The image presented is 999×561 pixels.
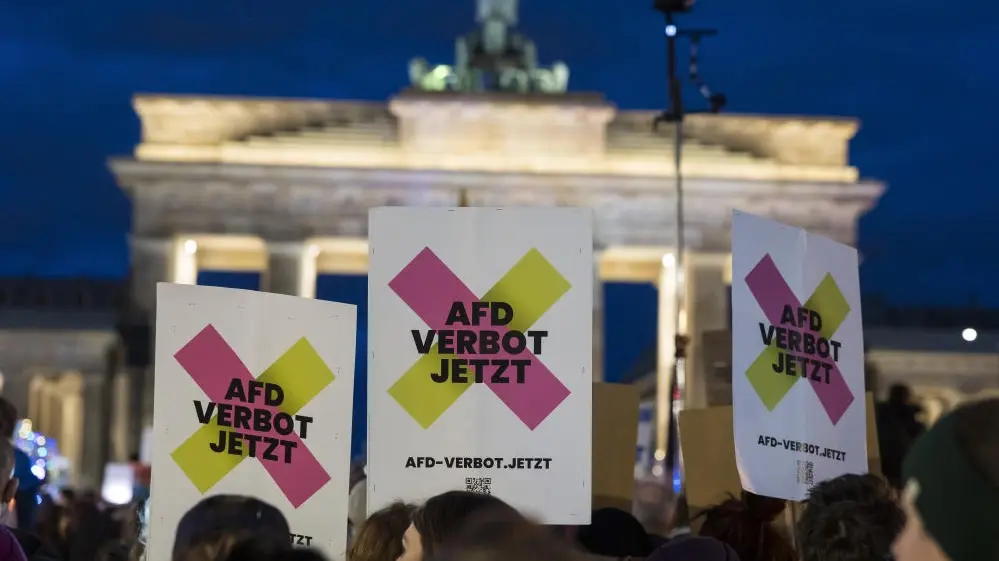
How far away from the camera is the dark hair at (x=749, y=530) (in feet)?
24.2

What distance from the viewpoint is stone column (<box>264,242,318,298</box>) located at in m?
58.0

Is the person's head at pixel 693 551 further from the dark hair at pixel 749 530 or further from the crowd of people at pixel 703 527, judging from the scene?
the dark hair at pixel 749 530

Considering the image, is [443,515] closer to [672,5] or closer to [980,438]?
[980,438]

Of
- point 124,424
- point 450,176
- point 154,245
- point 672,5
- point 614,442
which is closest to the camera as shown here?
point 614,442

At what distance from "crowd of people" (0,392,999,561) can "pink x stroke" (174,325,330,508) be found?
2.30 feet

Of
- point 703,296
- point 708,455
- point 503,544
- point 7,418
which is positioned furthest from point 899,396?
point 703,296

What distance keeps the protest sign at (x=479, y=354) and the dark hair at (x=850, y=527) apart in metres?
1.61

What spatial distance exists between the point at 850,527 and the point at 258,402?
281 centimetres

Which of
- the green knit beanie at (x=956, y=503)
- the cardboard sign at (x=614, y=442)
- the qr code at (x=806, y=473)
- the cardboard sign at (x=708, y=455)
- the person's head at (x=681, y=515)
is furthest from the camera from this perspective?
the person's head at (x=681, y=515)

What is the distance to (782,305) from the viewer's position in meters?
7.80

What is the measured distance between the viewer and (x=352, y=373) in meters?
7.36

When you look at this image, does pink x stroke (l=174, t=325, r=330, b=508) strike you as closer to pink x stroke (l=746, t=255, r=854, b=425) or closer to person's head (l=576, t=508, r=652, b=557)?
person's head (l=576, t=508, r=652, b=557)

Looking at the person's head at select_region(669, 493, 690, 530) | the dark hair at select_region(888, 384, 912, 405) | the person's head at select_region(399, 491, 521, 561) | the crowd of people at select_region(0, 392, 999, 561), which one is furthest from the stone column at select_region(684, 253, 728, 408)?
the person's head at select_region(399, 491, 521, 561)

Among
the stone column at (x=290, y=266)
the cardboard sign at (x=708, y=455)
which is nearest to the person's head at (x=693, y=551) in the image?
the cardboard sign at (x=708, y=455)
